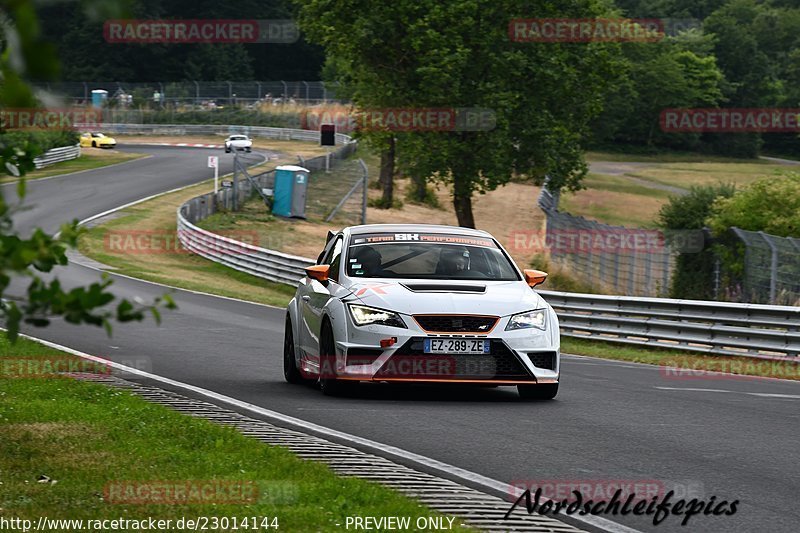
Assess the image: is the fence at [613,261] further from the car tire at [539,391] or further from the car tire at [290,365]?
the car tire at [539,391]

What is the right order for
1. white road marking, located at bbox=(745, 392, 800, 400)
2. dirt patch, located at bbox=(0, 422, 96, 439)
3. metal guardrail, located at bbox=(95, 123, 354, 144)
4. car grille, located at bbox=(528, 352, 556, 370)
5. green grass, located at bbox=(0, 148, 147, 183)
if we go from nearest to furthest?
dirt patch, located at bbox=(0, 422, 96, 439) → car grille, located at bbox=(528, 352, 556, 370) → white road marking, located at bbox=(745, 392, 800, 400) → green grass, located at bbox=(0, 148, 147, 183) → metal guardrail, located at bbox=(95, 123, 354, 144)

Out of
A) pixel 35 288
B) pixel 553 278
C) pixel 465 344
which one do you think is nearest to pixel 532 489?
pixel 465 344

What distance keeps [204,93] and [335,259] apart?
10159 centimetres

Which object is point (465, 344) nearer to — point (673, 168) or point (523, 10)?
point (523, 10)

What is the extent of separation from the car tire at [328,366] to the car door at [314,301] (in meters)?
0.19

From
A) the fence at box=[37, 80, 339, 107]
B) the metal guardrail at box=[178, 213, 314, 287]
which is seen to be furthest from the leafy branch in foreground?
the fence at box=[37, 80, 339, 107]

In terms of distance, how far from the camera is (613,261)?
31469 millimetres

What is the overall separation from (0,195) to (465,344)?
822 cm

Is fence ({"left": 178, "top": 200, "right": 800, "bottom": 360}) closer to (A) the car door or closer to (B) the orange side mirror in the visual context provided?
(A) the car door

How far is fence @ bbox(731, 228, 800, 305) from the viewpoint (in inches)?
874

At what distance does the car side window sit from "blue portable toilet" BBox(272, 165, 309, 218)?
40.5 m
